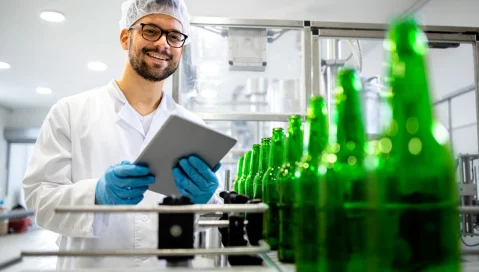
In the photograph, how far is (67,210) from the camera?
22.4 inches

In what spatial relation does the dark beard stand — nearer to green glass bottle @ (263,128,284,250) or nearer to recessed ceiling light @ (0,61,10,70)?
green glass bottle @ (263,128,284,250)

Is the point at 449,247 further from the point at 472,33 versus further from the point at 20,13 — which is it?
the point at 20,13

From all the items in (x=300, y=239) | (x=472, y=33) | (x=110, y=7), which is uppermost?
(x=110, y=7)

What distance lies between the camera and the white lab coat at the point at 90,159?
1334 millimetres

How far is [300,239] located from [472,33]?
1.85m

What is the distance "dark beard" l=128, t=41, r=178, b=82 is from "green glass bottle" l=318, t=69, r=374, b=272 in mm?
1084

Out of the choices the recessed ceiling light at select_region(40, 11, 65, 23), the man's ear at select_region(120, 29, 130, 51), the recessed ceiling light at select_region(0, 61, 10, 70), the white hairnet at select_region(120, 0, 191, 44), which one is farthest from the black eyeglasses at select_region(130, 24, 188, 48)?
the recessed ceiling light at select_region(0, 61, 10, 70)

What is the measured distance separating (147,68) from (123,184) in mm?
668

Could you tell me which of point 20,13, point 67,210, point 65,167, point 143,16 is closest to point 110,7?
point 20,13

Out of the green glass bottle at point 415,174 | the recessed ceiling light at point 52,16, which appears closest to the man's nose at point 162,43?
the green glass bottle at point 415,174

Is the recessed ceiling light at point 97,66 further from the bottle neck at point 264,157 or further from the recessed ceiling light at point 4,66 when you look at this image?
the bottle neck at point 264,157

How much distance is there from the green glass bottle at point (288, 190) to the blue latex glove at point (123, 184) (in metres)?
0.35

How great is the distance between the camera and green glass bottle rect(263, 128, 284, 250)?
0.85 meters

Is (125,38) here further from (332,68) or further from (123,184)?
(332,68)
